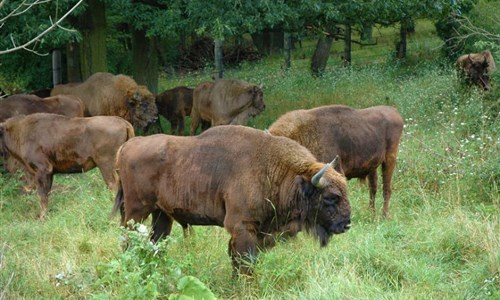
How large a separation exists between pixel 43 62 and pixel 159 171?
15.5 meters

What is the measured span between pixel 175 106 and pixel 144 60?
5.14ft

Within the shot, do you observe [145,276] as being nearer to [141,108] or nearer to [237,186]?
[237,186]

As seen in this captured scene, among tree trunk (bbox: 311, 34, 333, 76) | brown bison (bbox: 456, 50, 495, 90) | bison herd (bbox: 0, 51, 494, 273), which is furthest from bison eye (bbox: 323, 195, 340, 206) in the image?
tree trunk (bbox: 311, 34, 333, 76)

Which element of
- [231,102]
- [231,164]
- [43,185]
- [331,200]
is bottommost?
[43,185]

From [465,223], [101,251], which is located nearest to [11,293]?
[101,251]

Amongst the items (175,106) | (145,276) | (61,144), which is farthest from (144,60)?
(145,276)

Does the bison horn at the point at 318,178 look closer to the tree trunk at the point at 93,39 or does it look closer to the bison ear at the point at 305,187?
the bison ear at the point at 305,187

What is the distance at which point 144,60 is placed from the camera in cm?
1903

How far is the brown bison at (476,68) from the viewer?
16.9 meters

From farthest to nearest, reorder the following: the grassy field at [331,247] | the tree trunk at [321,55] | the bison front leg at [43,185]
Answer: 1. the tree trunk at [321,55]
2. the bison front leg at [43,185]
3. the grassy field at [331,247]

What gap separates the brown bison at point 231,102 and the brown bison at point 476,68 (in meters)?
4.73

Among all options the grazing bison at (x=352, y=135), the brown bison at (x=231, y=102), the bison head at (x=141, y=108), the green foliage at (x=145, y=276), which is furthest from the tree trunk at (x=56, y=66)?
the green foliage at (x=145, y=276)

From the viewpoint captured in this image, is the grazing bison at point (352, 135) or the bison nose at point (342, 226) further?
the grazing bison at point (352, 135)

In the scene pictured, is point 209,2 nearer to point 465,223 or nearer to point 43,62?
point 465,223
